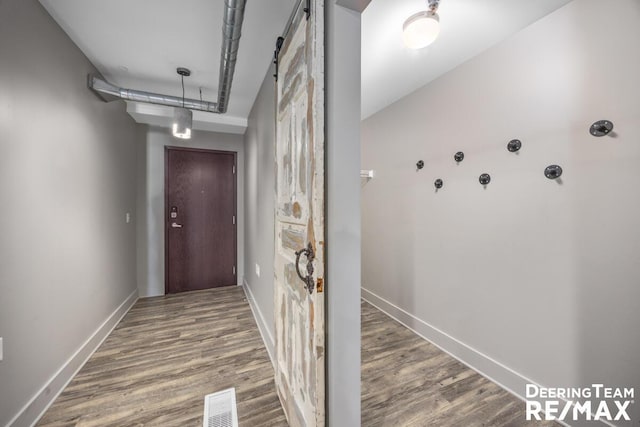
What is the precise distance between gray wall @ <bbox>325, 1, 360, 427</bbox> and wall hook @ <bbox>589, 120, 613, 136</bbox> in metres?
1.35

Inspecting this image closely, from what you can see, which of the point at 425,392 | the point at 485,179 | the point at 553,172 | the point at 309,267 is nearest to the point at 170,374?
the point at 309,267

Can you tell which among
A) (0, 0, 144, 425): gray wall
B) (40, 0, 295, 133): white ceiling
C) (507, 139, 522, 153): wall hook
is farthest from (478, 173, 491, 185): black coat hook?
(0, 0, 144, 425): gray wall

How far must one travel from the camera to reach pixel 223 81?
2072 millimetres

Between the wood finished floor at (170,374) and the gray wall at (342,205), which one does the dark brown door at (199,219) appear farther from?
the gray wall at (342,205)

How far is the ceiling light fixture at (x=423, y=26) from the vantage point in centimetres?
130

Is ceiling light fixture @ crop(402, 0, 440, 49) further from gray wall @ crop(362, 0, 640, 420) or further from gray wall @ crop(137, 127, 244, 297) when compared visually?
gray wall @ crop(137, 127, 244, 297)

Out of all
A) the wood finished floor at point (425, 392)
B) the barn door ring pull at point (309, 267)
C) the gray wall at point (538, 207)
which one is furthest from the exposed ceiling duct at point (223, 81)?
the wood finished floor at point (425, 392)

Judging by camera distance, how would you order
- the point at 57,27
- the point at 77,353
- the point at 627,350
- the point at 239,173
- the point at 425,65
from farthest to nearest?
the point at 239,173 → the point at 425,65 → the point at 77,353 → the point at 57,27 → the point at 627,350

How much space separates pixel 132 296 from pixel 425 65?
4.10 m

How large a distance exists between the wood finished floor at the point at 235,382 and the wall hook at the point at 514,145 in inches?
65.4

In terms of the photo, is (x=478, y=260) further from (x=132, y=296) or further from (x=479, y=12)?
(x=132, y=296)

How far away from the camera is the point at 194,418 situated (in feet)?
4.70

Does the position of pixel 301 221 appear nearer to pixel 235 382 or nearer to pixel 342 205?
pixel 342 205

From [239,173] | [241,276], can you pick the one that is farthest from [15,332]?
[239,173]
